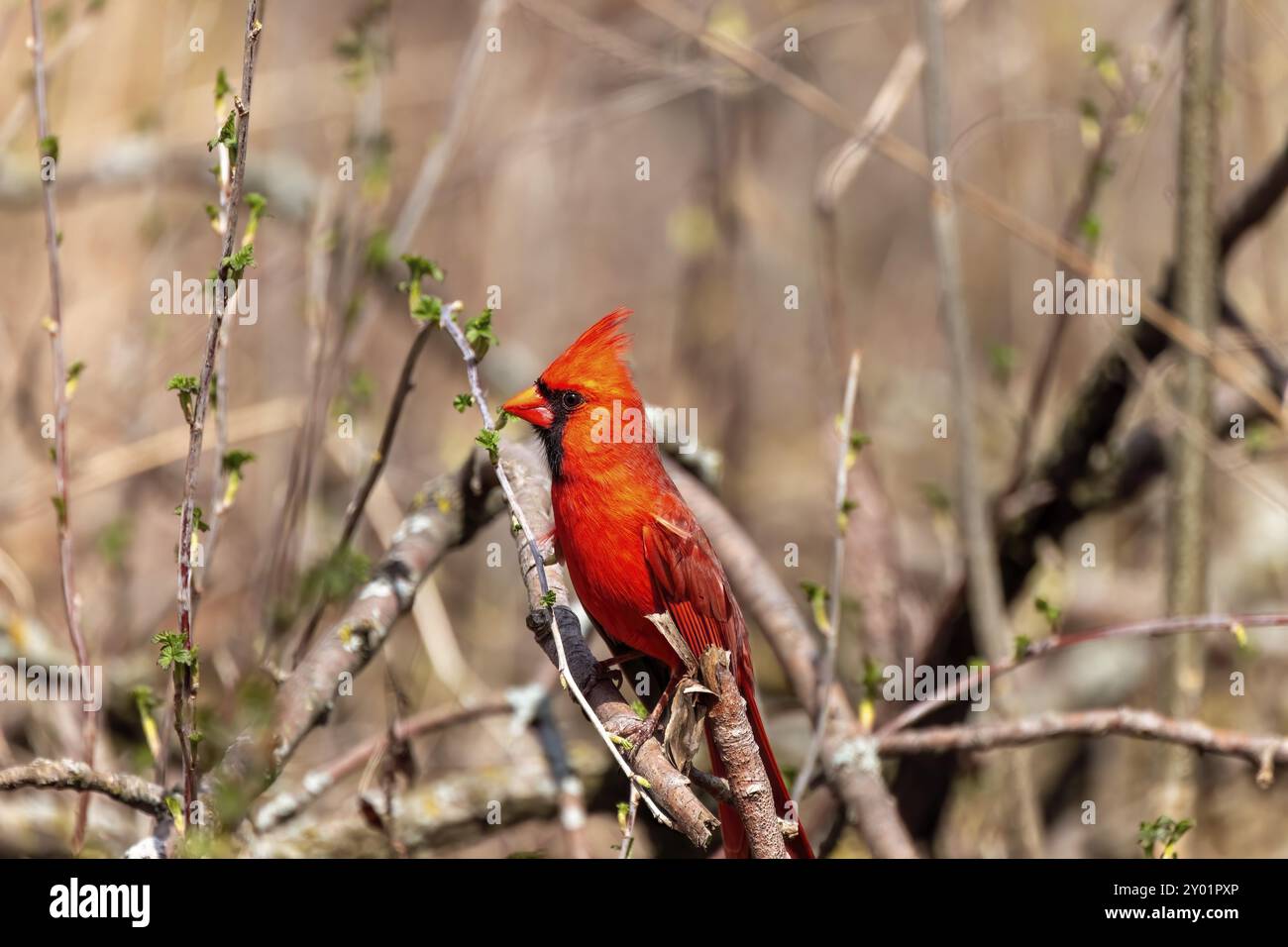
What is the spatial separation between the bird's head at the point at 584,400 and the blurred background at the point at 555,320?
9.7 inches

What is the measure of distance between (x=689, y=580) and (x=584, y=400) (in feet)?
1.25

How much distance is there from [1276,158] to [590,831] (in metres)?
2.70

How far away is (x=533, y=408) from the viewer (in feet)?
7.40

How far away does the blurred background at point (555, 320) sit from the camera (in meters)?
3.34

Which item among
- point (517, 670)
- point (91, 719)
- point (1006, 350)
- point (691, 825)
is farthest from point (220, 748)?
point (517, 670)

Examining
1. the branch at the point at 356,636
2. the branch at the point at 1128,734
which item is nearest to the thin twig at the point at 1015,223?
the branch at the point at 1128,734

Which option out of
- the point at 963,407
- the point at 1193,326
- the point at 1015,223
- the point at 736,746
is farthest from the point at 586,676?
the point at 1193,326

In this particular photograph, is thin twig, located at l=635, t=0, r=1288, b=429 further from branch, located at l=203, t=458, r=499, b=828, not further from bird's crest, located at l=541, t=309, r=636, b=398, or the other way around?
branch, located at l=203, t=458, r=499, b=828

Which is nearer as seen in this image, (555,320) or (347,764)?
(347,764)

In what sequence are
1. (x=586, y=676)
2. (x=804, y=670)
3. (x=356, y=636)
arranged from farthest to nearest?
1. (x=804, y=670)
2. (x=356, y=636)
3. (x=586, y=676)

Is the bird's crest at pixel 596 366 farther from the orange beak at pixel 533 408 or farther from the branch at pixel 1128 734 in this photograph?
the branch at pixel 1128 734

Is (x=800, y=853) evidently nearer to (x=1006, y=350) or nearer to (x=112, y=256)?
(x=1006, y=350)

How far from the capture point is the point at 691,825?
1723 mm

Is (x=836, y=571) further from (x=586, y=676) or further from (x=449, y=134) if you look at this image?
(x=449, y=134)
